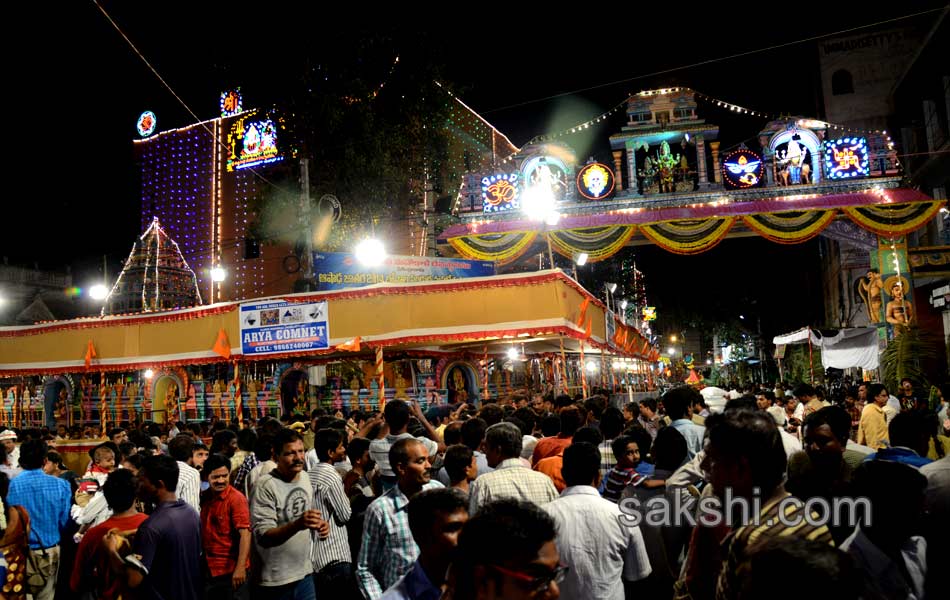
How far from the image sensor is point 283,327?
16547 mm

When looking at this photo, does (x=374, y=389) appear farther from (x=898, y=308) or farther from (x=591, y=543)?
(x=898, y=308)

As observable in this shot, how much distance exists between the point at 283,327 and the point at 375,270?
460 cm

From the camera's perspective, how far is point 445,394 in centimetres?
1722

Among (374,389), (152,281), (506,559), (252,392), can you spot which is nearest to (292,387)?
(252,392)

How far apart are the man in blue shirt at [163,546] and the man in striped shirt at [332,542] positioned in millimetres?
934

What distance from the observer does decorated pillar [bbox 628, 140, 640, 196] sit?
22156 millimetres

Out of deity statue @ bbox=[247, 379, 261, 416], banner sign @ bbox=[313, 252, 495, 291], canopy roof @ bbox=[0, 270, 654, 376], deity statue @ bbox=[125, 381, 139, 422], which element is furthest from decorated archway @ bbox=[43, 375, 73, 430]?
banner sign @ bbox=[313, 252, 495, 291]

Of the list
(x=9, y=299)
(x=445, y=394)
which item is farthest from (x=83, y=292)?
(x=445, y=394)

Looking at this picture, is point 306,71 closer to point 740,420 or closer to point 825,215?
point 825,215

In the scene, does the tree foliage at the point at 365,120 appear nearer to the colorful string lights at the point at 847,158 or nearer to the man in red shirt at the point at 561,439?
the colorful string lights at the point at 847,158

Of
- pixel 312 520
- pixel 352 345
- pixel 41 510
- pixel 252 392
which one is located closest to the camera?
pixel 312 520

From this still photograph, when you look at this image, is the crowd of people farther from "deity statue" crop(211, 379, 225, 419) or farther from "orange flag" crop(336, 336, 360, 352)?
"deity statue" crop(211, 379, 225, 419)

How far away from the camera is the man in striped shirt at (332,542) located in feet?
17.6

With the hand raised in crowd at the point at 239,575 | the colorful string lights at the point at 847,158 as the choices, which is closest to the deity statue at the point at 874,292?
the colorful string lights at the point at 847,158
